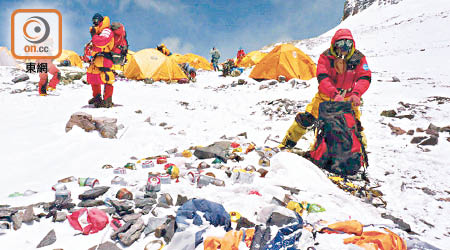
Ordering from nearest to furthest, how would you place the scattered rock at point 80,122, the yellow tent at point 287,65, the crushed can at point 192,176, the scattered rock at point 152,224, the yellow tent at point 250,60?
the scattered rock at point 152,224
the crushed can at point 192,176
the scattered rock at point 80,122
the yellow tent at point 287,65
the yellow tent at point 250,60

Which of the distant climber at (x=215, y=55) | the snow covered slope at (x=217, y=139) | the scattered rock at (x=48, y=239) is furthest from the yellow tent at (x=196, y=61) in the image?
the scattered rock at (x=48, y=239)

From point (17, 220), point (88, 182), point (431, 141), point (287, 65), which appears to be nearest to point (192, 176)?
point (88, 182)

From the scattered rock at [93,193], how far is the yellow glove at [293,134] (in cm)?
290

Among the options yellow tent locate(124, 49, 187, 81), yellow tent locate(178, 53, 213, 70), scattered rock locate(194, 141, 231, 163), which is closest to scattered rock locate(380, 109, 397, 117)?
scattered rock locate(194, 141, 231, 163)

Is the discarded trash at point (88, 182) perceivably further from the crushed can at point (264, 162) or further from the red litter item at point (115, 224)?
the crushed can at point (264, 162)

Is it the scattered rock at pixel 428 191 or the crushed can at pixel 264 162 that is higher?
the crushed can at pixel 264 162

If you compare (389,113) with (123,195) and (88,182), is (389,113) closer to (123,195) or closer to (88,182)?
(123,195)

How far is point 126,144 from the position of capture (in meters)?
4.41

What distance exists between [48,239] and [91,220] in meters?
0.27

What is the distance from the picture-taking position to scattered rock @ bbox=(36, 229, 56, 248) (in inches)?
62.2

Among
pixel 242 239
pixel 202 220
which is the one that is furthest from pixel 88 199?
pixel 242 239

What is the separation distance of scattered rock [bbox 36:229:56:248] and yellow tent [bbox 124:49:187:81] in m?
12.7

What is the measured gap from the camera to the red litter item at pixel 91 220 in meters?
1.73

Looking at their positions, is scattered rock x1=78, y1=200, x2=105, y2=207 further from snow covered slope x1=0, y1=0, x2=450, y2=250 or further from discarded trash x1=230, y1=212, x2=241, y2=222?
discarded trash x1=230, y1=212, x2=241, y2=222
